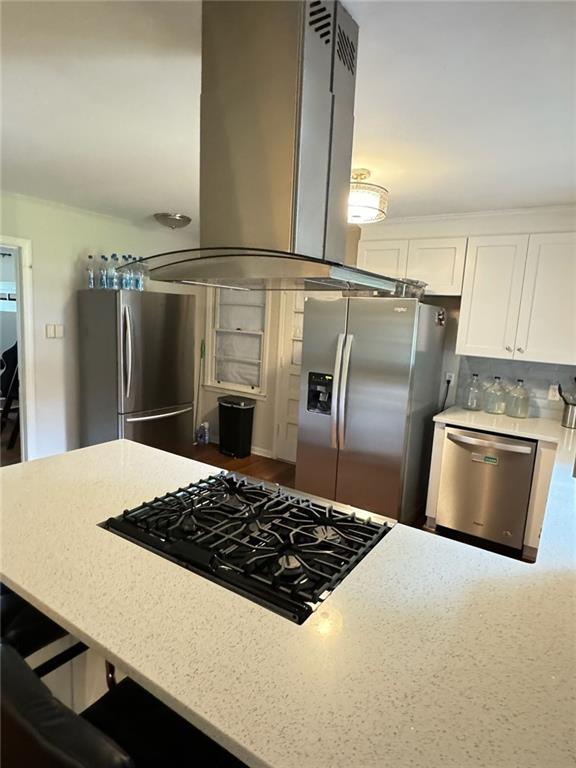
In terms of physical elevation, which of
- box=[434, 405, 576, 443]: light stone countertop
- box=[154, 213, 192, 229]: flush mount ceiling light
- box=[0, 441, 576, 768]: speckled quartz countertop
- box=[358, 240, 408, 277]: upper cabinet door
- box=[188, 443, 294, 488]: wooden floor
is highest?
box=[154, 213, 192, 229]: flush mount ceiling light

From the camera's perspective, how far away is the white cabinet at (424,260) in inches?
120

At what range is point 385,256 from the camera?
3309 millimetres

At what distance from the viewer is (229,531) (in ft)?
4.27

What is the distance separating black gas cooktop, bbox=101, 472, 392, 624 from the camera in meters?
1.04

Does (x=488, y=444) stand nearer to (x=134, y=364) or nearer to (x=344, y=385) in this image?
(x=344, y=385)

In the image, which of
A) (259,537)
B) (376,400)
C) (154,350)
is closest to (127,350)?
(154,350)

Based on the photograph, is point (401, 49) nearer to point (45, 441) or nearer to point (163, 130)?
point (163, 130)

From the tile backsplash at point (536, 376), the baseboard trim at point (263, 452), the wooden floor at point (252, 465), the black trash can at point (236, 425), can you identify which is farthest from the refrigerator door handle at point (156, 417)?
the tile backsplash at point (536, 376)

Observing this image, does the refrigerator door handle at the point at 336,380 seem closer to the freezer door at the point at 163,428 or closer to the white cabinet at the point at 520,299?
the white cabinet at the point at 520,299

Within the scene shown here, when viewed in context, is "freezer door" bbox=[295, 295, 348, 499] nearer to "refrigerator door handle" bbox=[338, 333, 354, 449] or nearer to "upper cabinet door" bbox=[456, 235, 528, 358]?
"refrigerator door handle" bbox=[338, 333, 354, 449]

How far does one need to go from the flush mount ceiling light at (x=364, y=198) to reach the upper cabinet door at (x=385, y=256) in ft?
2.95

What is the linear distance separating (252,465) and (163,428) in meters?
1.00

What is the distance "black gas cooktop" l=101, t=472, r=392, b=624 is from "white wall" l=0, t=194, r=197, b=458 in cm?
245

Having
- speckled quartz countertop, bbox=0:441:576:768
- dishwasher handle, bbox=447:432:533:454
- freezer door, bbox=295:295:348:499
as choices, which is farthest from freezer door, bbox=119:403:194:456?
dishwasher handle, bbox=447:432:533:454
